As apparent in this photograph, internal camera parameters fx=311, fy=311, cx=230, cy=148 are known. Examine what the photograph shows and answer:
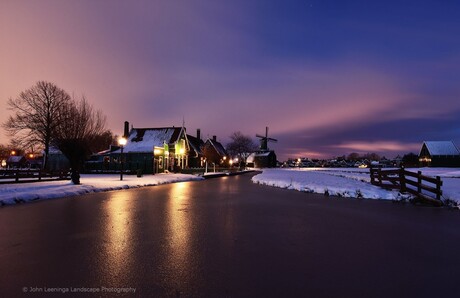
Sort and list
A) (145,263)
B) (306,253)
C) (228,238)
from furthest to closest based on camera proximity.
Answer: (228,238)
(306,253)
(145,263)

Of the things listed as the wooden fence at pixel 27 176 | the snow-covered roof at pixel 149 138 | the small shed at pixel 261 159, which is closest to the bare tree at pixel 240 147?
the small shed at pixel 261 159

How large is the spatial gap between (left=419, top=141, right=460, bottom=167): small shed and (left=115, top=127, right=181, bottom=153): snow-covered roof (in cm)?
6866

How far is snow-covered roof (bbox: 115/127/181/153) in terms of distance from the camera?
165ft

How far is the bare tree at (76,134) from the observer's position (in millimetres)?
24703

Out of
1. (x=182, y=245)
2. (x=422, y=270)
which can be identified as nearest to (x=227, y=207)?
(x=182, y=245)

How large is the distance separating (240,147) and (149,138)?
2163 inches

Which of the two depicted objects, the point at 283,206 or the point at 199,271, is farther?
the point at 283,206

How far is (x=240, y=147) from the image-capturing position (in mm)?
105562

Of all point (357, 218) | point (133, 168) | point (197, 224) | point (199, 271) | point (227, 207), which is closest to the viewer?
point (199, 271)

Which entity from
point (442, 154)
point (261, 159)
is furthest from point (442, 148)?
point (261, 159)

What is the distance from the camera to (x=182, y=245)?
6.43 meters

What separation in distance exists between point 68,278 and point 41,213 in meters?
7.29

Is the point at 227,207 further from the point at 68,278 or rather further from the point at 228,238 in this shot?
the point at 68,278

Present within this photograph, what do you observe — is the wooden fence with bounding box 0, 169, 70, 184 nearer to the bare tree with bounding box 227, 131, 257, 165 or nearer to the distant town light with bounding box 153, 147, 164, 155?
the distant town light with bounding box 153, 147, 164, 155
